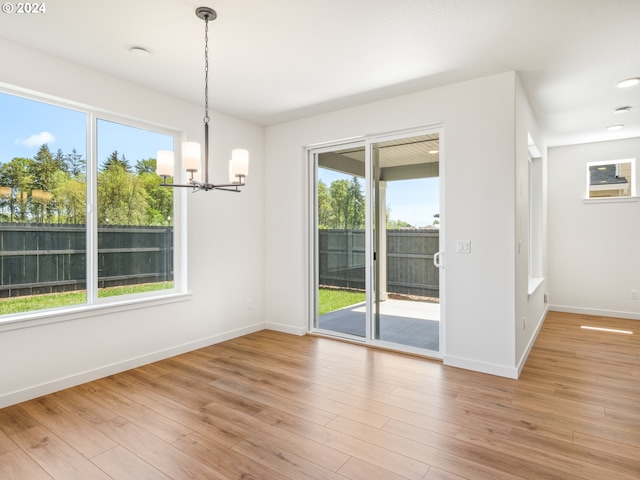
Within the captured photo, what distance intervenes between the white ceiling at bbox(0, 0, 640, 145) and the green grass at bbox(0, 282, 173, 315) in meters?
1.98

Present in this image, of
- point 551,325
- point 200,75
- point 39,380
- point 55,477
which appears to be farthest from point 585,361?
point 39,380

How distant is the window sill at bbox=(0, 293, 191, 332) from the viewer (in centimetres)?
276

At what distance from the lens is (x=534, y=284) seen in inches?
182

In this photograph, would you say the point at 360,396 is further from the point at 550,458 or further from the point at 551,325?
the point at 551,325

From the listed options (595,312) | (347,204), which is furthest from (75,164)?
(595,312)

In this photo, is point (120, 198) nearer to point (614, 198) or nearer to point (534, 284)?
point (534, 284)

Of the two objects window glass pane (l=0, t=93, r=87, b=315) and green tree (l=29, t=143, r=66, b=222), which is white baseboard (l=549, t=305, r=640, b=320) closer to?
window glass pane (l=0, t=93, r=87, b=315)

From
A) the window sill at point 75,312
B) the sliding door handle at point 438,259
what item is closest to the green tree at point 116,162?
the window sill at point 75,312

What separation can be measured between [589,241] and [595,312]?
109cm

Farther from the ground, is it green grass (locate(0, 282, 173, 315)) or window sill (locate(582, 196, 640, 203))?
window sill (locate(582, 196, 640, 203))

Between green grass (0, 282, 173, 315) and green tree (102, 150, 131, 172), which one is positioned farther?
green tree (102, 150, 131, 172)

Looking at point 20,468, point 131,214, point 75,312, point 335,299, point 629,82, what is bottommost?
point 20,468

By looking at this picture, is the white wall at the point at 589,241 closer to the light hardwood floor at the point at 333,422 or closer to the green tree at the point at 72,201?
the light hardwood floor at the point at 333,422
